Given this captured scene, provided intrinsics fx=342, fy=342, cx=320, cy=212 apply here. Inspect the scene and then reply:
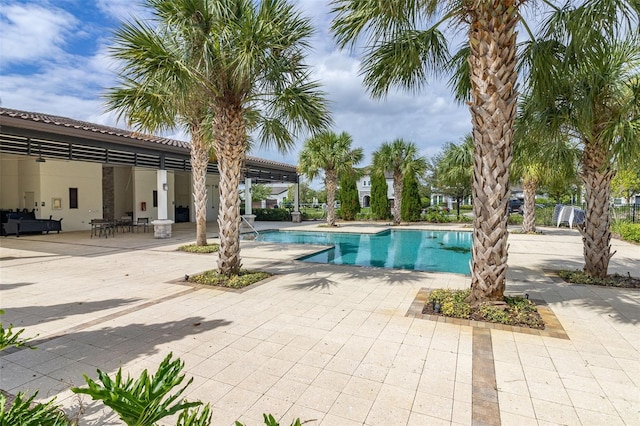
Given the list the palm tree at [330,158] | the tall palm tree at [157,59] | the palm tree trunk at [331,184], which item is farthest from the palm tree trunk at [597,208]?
the palm tree trunk at [331,184]

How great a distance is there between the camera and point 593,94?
6668mm

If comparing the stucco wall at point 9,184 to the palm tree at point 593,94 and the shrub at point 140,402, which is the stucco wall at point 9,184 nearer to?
the shrub at point 140,402

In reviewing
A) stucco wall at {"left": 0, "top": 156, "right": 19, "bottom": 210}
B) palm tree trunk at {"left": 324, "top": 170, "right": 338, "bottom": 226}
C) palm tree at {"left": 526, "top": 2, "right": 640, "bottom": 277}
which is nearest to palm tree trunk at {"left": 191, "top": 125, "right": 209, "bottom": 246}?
palm tree at {"left": 526, "top": 2, "right": 640, "bottom": 277}

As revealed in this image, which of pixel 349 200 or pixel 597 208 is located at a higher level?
pixel 349 200

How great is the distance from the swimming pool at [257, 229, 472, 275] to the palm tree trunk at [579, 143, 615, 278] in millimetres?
2756

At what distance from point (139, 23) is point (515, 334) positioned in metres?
8.24

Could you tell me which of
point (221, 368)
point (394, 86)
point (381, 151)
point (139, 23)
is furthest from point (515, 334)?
point (381, 151)

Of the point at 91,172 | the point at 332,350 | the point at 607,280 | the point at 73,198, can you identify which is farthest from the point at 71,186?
the point at 607,280

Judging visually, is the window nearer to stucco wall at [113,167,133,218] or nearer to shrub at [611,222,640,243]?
stucco wall at [113,167,133,218]

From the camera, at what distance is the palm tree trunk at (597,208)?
7273mm

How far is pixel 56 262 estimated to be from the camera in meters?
10.1

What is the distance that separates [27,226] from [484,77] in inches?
810

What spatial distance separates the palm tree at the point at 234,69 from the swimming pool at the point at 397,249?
16.2 feet

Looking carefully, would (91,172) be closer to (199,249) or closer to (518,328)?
(199,249)
